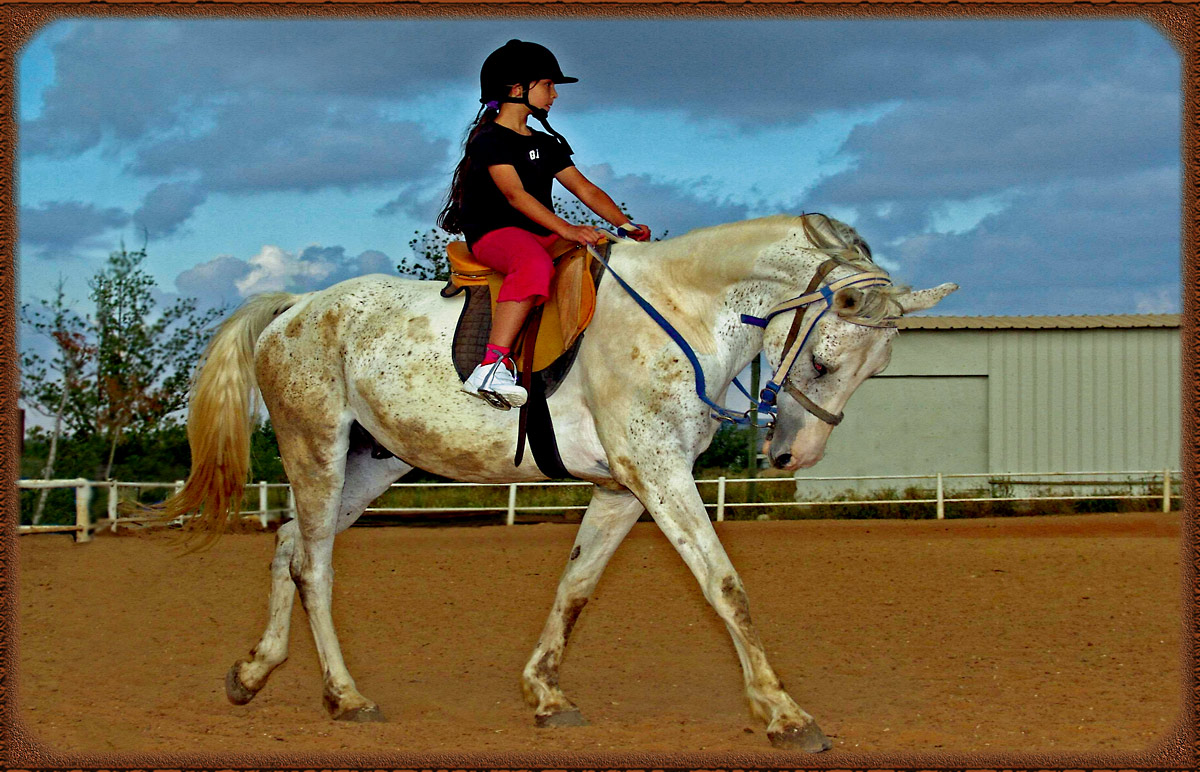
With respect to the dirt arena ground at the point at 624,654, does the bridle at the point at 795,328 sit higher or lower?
higher

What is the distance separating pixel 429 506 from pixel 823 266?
45.6 ft

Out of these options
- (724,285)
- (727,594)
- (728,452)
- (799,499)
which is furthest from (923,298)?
(728,452)

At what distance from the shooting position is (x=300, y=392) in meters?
5.68

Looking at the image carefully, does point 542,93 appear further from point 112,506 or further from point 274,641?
point 112,506

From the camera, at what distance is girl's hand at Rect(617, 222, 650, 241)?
17.4ft

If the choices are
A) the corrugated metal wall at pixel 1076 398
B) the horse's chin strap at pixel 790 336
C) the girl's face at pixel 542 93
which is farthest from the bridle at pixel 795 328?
the corrugated metal wall at pixel 1076 398

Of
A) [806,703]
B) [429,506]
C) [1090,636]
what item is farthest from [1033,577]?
[429,506]

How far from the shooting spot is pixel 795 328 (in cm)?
453

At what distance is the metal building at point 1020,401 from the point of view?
19.8 meters

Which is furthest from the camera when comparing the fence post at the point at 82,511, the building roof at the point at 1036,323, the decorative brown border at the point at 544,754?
the building roof at the point at 1036,323

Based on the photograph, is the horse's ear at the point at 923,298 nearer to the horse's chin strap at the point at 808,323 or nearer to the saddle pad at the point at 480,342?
the horse's chin strap at the point at 808,323

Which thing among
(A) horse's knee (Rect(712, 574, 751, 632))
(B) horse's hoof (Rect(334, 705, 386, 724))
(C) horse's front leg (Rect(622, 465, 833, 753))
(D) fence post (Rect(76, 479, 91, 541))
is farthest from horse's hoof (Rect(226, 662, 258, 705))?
(D) fence post (Rect(76, 479, 91, 541))

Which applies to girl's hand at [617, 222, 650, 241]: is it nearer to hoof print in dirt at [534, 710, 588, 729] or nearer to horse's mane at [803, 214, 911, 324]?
horse's mane at [803, 214, 911, 324]

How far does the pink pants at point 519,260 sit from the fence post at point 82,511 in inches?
404
